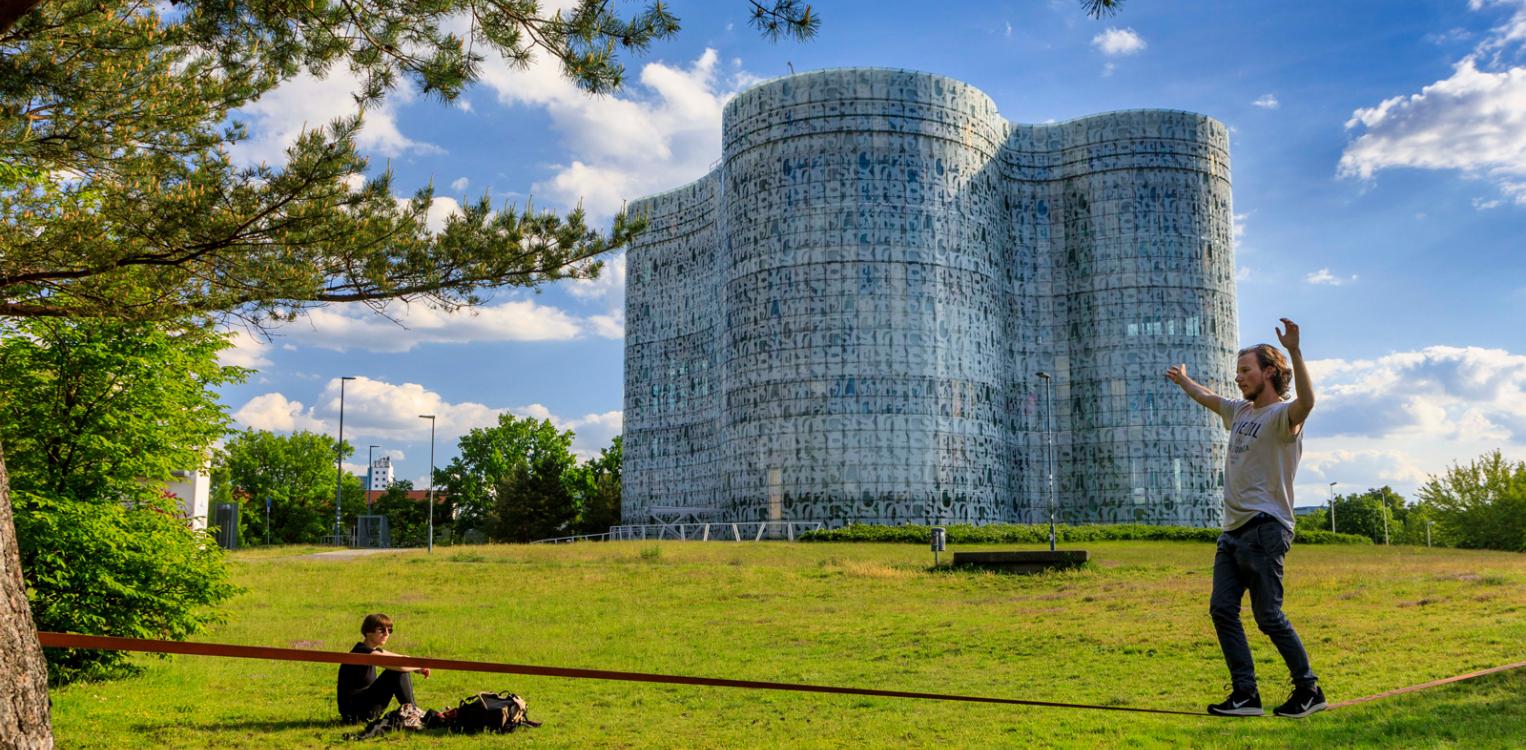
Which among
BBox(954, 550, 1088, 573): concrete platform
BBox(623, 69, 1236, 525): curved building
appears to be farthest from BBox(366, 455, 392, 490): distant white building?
BBox(954, 550, 1088, 573): concrete platform

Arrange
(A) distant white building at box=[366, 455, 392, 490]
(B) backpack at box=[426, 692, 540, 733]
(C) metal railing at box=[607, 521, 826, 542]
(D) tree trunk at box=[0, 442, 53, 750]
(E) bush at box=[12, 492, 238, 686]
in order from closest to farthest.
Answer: (D) tree trunk at box=[0, 442, 53, 750] < (B) backpack at box=[426, 692, 540, 733] < (E) bush at box=[12, 492, 238, 686] < (C) metal railing at box=[607, 521, 826, 542] < (A) distant white building at box=[366, 455, 392, 490]

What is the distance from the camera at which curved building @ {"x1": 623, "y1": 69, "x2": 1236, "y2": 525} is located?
61938mm

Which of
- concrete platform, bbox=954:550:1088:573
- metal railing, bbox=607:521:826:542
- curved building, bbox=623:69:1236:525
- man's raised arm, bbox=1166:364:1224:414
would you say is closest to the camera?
man's raised arm, bbox=1166:364:1224:414

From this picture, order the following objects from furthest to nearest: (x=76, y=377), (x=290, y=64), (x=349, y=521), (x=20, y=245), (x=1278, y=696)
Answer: (x=349, y=521), (x=76, y=377), (x=290, y=64), (x=20, y=245), (x=1278, y=696)

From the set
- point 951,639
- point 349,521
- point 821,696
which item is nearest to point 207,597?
point 821,696

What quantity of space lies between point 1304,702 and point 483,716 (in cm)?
755

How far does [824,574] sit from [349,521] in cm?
8912

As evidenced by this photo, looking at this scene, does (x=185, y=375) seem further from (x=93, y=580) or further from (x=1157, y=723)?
(x=1157, y=723)

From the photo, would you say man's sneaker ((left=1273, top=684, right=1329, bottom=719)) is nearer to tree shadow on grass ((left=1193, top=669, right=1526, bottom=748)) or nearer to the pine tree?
tree shadow on grass ((left=1193, top=669, right=1526, bottom=748))

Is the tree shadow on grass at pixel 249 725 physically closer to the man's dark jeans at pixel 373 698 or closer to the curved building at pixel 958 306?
the man's dark jeans at pixel 373 698

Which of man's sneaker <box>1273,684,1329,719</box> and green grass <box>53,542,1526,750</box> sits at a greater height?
man's sneaker <box>1273,684,1329,719</box>

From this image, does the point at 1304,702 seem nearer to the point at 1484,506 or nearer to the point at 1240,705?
the point at 1240,705

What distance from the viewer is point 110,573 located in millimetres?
15227

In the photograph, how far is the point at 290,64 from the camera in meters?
13.5
